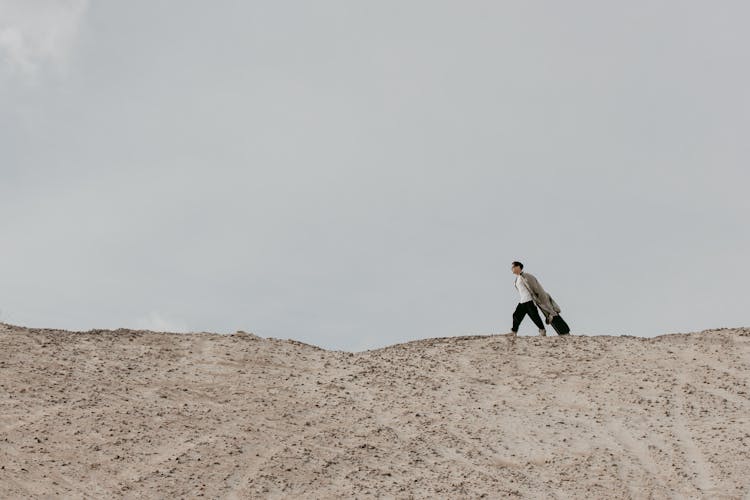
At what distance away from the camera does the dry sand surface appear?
1207 centimetres

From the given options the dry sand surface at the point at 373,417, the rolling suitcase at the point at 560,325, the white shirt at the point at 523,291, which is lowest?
the dry sand surface at the point at 373,417

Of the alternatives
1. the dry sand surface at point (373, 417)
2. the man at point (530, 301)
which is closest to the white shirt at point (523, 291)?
the man at point (530, 301)

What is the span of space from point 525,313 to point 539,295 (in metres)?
0.40

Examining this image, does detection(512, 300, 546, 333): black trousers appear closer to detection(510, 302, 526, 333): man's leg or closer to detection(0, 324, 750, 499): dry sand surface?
detection(510, 302, 526, 333): man's leg

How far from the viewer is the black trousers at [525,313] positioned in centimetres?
1752

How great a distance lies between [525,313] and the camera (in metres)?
17.6

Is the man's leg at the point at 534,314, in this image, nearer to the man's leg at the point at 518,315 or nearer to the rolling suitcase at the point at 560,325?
the man's leg at the point at 518,315

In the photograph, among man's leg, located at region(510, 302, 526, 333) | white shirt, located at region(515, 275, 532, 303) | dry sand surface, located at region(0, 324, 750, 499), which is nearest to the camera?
dry sand surface, located at region(0, 324, 750, 499)

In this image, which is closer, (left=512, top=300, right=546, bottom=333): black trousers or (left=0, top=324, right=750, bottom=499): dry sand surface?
(left=0, top=324, right=750, bottom=499): dry sand surface

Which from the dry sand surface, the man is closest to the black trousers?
the man

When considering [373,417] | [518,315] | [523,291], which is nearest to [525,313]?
[518,315]

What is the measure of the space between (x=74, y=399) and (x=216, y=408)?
6.28 ft

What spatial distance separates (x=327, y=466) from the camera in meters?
12.4

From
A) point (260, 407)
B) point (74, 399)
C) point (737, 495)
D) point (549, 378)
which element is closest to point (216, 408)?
point (260, 407)
